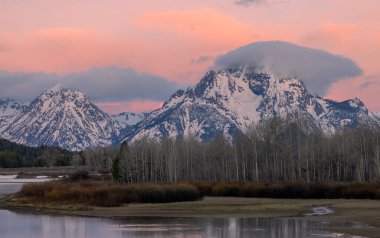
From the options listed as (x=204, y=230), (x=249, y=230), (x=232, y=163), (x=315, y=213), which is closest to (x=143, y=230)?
(x=204, y=230)

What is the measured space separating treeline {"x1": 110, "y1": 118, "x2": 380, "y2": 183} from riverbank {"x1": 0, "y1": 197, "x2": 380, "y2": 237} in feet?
105

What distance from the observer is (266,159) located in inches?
5143

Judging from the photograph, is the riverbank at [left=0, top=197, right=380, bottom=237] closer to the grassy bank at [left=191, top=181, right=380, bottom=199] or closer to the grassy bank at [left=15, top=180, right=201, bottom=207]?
the grassy bank at [left=15, top=180, right=201, bottom=207]

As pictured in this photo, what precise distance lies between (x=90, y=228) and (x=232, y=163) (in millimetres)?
82686

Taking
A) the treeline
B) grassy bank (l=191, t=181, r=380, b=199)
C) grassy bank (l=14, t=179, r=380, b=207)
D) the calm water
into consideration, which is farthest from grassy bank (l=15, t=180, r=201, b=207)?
the treeline

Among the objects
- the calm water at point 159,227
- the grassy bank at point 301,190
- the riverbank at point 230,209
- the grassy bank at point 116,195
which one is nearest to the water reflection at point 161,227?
the calm water at point 159,227

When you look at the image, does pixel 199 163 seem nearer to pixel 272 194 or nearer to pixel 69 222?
pixel 272 194

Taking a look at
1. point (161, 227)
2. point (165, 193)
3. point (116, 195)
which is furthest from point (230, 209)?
point (161, 227)

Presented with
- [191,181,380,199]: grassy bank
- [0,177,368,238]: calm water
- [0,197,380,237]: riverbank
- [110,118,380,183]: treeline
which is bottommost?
[0,177,368,238]: calm water

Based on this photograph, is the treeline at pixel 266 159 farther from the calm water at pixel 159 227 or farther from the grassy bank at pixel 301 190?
the calm water at pixel 159 227

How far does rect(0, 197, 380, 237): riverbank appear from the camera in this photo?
72.5 metres

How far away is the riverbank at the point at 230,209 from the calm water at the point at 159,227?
15.4 feet

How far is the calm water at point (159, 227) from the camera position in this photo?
56.8 meters

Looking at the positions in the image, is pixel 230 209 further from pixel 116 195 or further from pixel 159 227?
pixel 159 227
